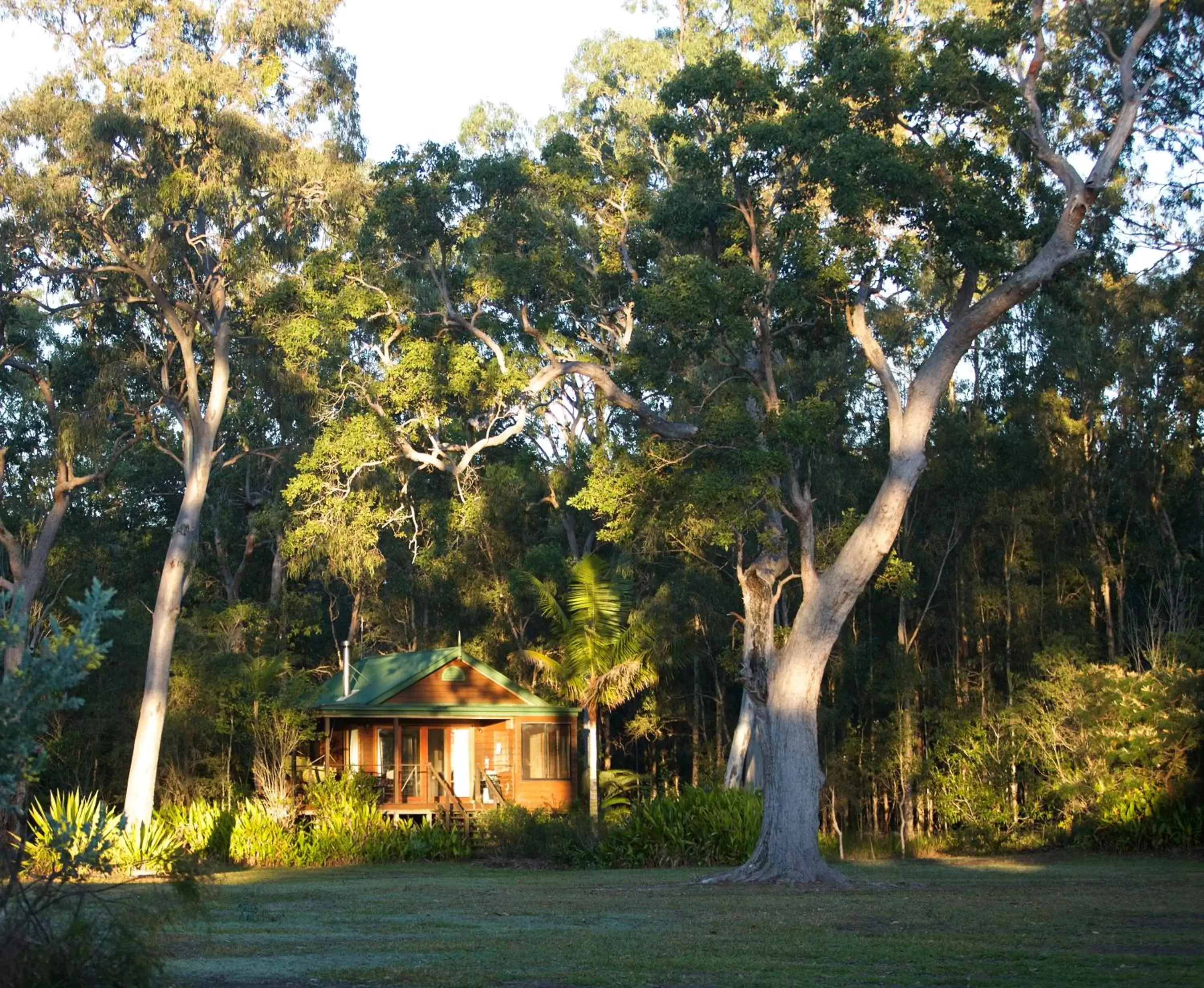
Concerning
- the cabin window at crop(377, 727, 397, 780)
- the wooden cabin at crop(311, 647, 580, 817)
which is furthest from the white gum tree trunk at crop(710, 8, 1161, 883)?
the cabin window at crop(377, 727, 397, 780)

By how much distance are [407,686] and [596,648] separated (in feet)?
15.4

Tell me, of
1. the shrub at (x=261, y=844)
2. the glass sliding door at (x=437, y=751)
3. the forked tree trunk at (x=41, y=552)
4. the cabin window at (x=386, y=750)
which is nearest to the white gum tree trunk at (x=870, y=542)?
the shrub at (x=261, y=844)

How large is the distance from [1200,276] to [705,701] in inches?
837

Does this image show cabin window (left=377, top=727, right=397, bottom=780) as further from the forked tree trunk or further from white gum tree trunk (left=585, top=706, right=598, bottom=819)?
the forked tree trunk

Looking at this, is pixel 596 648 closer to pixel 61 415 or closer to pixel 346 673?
pixel 346 673

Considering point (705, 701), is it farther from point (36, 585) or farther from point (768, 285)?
point (768, 285)

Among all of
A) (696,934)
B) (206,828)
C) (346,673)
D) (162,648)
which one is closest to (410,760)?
(346,673)

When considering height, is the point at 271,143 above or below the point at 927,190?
above

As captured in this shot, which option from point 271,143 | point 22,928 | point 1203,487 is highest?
point 271,143

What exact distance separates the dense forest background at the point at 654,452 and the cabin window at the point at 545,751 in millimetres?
3485

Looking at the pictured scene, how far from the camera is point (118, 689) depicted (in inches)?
1391

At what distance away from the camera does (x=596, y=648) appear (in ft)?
95.1

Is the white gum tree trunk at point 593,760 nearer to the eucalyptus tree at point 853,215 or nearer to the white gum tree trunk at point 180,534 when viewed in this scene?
the eucalyptus tree at point 853,215

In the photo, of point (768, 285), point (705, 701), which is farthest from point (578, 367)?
point (705, 701)
